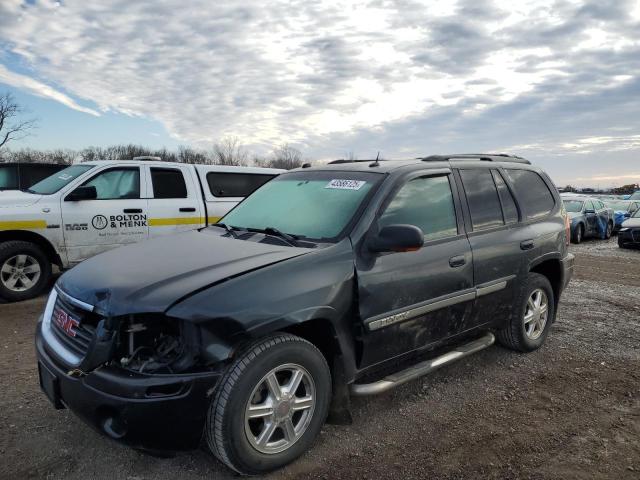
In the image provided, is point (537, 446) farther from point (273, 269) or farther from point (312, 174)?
point (312, 174)

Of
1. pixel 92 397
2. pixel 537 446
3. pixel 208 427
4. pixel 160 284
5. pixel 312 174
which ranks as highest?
pixel 312 174

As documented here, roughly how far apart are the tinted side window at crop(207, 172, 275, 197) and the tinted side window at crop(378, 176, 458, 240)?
4.57 metres

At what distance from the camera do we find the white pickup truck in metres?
6.47

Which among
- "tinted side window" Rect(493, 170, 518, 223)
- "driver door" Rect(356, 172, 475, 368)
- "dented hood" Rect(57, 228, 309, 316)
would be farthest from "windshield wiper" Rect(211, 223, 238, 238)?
"tinted side window" Rect(493, 170, 518, 223)

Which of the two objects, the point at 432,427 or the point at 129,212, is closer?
the point at 432,427

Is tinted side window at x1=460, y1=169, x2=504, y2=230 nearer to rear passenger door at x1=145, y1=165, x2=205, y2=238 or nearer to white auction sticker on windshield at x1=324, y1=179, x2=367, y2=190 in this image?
white auction sticker on windshield at x1=324, y1=179, x2=367, y2=190

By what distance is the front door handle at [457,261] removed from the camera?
11.7ft

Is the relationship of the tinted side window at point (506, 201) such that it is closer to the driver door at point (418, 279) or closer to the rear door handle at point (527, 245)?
the rear door handle at point (527, 245)

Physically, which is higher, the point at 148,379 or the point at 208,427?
the point at 148,379

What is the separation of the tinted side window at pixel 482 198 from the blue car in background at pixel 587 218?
Answer: 42.2 feet

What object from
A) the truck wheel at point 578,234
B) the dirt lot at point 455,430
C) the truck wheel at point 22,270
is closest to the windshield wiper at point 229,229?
the dirt lot at point 455,430

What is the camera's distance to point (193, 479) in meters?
2.70

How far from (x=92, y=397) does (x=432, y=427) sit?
6.95ft

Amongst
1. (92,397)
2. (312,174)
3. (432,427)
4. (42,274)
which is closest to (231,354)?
(92,397)
